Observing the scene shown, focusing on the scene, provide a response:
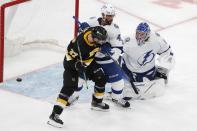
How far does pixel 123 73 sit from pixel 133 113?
436mm

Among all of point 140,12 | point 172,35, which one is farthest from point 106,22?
point 140,12

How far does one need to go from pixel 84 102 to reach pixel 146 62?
73cm

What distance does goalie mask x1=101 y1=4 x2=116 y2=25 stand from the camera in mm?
4744

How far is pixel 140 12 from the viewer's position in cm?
809

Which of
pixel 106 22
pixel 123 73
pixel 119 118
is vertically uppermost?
pixel 106 22

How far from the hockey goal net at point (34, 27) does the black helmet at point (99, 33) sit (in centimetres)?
128

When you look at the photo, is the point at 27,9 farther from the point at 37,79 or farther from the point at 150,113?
the point at 150,113

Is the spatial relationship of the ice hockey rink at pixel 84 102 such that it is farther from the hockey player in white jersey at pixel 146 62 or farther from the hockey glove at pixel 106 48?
the hockey glove at pixel 106 48

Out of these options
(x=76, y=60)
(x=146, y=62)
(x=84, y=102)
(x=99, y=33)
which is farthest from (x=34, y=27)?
(x=99, y=33)

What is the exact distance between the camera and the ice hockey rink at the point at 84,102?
15.8 feet

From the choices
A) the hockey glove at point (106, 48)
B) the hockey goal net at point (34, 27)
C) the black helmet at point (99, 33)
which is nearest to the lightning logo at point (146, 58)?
the hockey glove at point (106, 48)

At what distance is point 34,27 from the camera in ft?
21.9

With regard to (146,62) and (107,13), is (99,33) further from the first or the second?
(146,62)

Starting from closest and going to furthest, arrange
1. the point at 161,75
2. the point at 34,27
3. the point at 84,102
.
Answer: the point at 84,102 < the point at 161,75 < the point at 34,27
